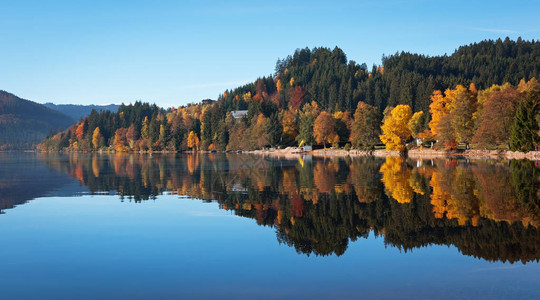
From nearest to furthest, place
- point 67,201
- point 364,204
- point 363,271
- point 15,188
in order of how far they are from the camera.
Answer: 1. point 363,271
2. point 364,204
3. point 67,201
4. point 15,188

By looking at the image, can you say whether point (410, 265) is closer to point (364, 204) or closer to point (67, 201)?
point (364, 204)

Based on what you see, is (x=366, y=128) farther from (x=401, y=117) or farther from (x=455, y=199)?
(x=455, y=199)

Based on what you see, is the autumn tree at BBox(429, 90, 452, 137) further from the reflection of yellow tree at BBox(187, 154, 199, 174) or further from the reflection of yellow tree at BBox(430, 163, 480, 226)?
the reflection of yellow tree at BBox(430, 163, 480, 226)

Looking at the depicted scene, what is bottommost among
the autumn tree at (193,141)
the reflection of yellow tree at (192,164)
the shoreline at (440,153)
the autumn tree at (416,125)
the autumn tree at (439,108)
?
the reflection of yellow tree at (192,164)

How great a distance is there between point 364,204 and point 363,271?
1361 cm

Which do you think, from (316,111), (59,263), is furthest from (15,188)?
(316,111)

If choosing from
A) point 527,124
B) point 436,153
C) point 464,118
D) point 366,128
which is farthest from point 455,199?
point 366,128

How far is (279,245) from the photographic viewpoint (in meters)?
18.6

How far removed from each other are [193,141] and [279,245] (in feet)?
599

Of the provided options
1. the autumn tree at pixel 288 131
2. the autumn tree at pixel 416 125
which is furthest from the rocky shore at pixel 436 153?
the autumn tree at pixel 288 131

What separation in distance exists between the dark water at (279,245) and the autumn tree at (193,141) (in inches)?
6432

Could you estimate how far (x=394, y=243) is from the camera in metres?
18.6

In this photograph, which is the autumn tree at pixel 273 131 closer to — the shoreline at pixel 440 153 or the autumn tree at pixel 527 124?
the shoreline at pixel 440 153

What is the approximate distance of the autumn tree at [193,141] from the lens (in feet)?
646
